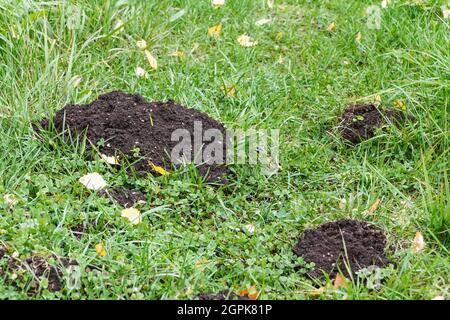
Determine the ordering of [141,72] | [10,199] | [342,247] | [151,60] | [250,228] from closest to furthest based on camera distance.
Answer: [342,247]
[10,199]
[250,228]
[141,72]
[151,60]

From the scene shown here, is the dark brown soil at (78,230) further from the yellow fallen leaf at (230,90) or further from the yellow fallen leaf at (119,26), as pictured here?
the yellow fallen leaf at (119,26)

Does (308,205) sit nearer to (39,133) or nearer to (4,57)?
(39,133)

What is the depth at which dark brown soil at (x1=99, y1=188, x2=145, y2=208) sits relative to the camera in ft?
12.0

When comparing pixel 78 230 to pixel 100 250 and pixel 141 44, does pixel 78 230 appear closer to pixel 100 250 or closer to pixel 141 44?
pixel 100 250

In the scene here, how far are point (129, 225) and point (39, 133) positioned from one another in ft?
3.19

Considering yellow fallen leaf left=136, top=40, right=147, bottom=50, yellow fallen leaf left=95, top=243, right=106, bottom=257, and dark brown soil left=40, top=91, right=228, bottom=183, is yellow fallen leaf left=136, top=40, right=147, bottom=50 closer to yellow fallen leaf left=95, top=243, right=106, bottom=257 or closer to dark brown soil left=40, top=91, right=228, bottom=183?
dark brown soil left=40, top=91, right=228, bottom=183

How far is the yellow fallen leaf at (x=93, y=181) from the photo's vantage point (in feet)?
12.0

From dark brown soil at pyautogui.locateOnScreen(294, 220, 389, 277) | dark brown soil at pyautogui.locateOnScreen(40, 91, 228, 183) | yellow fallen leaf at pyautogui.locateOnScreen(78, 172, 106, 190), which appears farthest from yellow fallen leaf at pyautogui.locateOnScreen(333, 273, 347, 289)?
yellow fallen leaf at pyautogui.locateOnScreen(78, 172, 106, 190)

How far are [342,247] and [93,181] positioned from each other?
1.31m

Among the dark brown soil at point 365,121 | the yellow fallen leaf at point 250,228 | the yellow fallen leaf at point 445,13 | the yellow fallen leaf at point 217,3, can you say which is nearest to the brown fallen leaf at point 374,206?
the yellow fallen leaf at point 250,228

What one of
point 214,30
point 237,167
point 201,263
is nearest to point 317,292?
point 201,263

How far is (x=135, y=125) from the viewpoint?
4051mm

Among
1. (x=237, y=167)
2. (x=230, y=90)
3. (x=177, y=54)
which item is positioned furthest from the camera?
(x=177, y=54)
